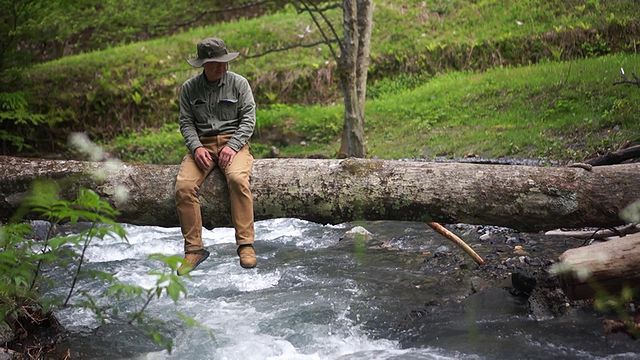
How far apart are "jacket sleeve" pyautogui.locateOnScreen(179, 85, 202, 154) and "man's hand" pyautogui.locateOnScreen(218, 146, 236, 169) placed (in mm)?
322

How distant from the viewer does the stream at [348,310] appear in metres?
6.94

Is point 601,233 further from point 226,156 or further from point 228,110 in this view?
point 228,110

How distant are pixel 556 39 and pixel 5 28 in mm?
14091

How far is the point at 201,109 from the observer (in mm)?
7871

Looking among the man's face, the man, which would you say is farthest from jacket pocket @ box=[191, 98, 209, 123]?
the man's face

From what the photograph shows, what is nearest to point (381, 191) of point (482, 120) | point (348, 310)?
point (348, 310)

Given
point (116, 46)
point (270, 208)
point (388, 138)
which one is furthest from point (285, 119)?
point (270, 208)

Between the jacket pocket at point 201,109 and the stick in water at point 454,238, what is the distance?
2.81 metres

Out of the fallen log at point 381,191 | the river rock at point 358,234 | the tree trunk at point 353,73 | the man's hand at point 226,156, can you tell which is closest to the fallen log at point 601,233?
the fallen log at point 381,191

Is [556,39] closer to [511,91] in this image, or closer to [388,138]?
[511,91]

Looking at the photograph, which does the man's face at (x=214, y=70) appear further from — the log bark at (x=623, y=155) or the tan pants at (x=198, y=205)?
the log bark at (x=623, y=155)

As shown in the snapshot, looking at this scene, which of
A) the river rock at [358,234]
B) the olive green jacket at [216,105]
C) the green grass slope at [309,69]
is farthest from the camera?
the green grass slope at [309,69]

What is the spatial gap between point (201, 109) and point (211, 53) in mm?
651

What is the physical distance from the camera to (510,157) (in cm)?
1359
